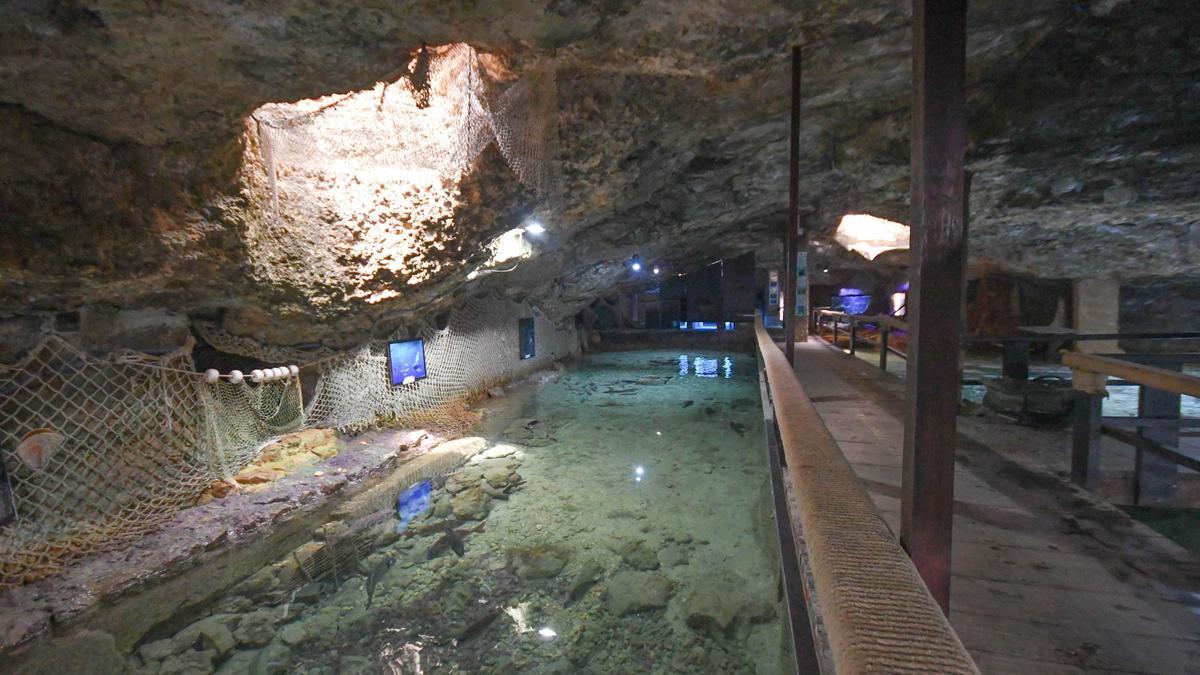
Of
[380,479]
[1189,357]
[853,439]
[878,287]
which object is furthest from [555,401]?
[878,287]

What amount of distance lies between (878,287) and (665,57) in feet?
60.4

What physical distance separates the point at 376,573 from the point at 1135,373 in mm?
5367

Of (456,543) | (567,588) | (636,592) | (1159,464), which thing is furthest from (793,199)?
(456,543)

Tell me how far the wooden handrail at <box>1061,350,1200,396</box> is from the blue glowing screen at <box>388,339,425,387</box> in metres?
8.03

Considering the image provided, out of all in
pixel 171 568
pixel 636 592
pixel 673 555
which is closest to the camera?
pixel 636 592

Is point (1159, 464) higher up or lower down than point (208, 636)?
higher up

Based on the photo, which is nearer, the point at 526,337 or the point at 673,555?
the point at 673,555

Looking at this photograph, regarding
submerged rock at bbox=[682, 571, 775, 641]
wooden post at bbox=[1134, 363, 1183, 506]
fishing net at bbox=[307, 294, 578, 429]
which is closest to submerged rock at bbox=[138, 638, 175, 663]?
fishing net at bbox=[307, 294, 578, 429]

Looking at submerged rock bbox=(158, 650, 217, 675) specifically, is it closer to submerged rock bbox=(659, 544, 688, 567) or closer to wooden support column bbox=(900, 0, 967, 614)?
submerged rock bbox=(659, 544, 688, 567)

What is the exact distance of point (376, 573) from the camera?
149 inches

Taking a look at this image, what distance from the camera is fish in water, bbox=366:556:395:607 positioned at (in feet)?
11.8

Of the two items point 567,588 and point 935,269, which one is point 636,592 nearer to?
point 567,588

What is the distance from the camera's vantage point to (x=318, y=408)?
637 centimetres

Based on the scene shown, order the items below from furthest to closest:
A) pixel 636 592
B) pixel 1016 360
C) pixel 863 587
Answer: pixel 1016 360
pixel 636 592
pixel 863 587
